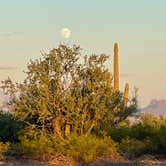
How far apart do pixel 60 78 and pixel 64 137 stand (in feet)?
8.80

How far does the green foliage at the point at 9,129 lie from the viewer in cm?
2818

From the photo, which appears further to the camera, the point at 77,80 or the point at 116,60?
the point at 116,60

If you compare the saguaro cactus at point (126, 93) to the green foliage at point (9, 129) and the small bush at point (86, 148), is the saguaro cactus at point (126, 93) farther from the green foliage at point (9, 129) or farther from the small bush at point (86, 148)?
the green foliage at point (9, 129)

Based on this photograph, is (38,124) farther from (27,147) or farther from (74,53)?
(74,53)

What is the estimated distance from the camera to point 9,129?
29.0 metres

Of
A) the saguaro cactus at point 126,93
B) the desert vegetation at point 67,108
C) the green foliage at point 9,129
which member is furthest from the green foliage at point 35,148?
the saguaro cactus at point 126,93

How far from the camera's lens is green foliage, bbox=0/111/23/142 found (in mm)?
28180

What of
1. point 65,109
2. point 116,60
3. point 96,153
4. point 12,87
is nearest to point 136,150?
point 96,153

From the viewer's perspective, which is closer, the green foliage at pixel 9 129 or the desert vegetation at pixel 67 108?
the desert vegetation at pixel 67 108

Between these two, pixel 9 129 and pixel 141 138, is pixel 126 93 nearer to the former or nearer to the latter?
pixel 141 138

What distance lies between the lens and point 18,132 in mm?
26766

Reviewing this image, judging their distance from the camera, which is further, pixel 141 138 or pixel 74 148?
pixel 141 138

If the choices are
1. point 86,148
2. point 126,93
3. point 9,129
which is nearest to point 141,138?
point 126,93

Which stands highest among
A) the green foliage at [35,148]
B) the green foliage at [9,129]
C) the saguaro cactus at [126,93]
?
the saguaro cactus at [126,93]
